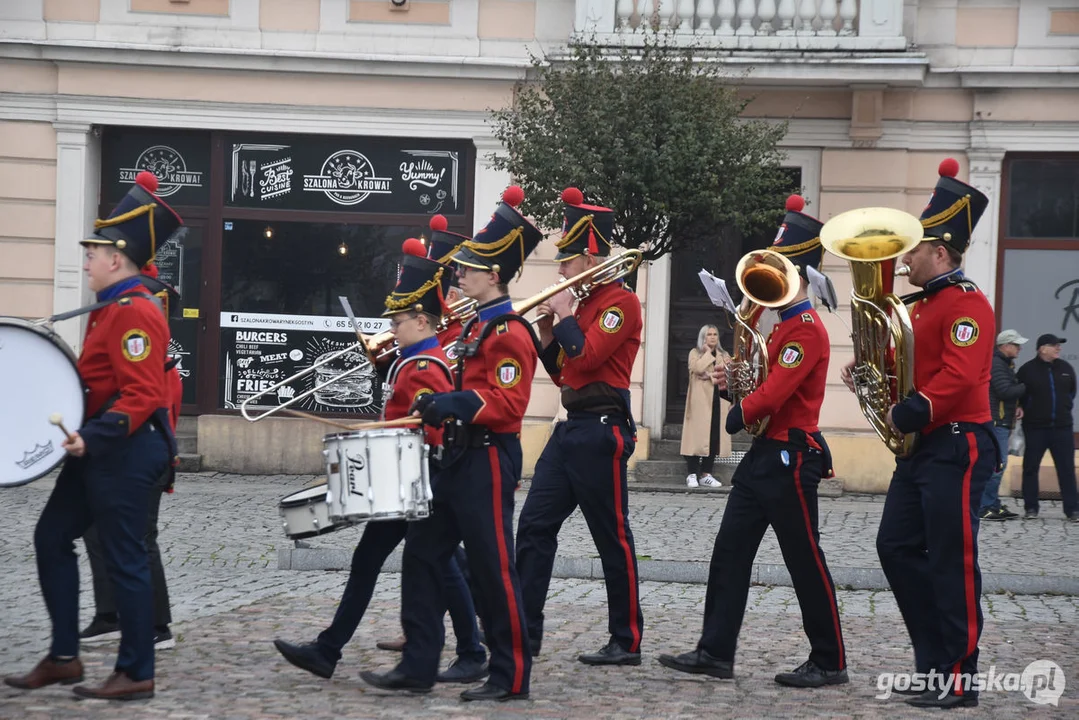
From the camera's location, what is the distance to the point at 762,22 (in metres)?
15.8

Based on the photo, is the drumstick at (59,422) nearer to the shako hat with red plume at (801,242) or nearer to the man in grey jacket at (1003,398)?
the shako hat with red plume at (801,242)

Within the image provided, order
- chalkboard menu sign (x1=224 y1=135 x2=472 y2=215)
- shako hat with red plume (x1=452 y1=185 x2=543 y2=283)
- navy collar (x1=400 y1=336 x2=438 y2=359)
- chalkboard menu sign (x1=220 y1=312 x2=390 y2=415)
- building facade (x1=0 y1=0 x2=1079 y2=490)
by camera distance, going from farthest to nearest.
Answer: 1. chalkboard menu sign (x1=220 y1=312 x2=390 y2=415)
2. chalkboard menu sign (x1=224 y1=135 x2=472 y2=215)
3. building facade (x1=0 y1=0 x2=1079 y2=490)
4. shako hat with red plume (x1=452 y1=185 x2=543 y2=283)
5. navy collar (x1=400 y1=336 x2=438 y2=359)

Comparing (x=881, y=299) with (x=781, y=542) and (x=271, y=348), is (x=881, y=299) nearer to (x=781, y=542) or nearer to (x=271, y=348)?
(x=781, y=542)

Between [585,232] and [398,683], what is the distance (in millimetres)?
2347

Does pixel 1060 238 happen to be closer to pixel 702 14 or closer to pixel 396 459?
pixel 702 14

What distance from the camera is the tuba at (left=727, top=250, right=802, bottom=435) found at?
6855 millimetres

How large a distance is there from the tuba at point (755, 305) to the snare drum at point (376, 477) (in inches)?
70.2

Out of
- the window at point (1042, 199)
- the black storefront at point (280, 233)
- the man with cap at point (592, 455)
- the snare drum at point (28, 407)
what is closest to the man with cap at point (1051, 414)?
the window at point (1042, 199)

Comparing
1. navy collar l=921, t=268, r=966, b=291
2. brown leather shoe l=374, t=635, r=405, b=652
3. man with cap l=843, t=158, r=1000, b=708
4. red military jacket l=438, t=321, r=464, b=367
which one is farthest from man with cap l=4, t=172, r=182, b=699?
navy collar l=921, t=268, r=966, b=291

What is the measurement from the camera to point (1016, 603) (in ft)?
32.1

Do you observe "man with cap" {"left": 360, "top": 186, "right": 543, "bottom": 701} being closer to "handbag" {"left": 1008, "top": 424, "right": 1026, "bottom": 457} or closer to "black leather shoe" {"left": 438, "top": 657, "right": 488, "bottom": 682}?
"black leather shoe" {"left": 438, "top": 657, "right": 488, "bottom": 682}

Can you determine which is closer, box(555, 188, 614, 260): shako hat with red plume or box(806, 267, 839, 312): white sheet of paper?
box(806, 267, 839, 312): white sheet of paper

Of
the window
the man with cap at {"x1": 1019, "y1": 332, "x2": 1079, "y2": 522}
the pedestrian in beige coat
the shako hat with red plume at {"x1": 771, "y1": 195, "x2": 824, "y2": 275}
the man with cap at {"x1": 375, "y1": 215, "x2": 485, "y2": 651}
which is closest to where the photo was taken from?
the man with cap at {"x1": 375, "y1": 215, "x2": 485, "y2": 651}

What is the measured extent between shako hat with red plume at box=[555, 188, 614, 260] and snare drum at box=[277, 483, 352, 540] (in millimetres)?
1902
